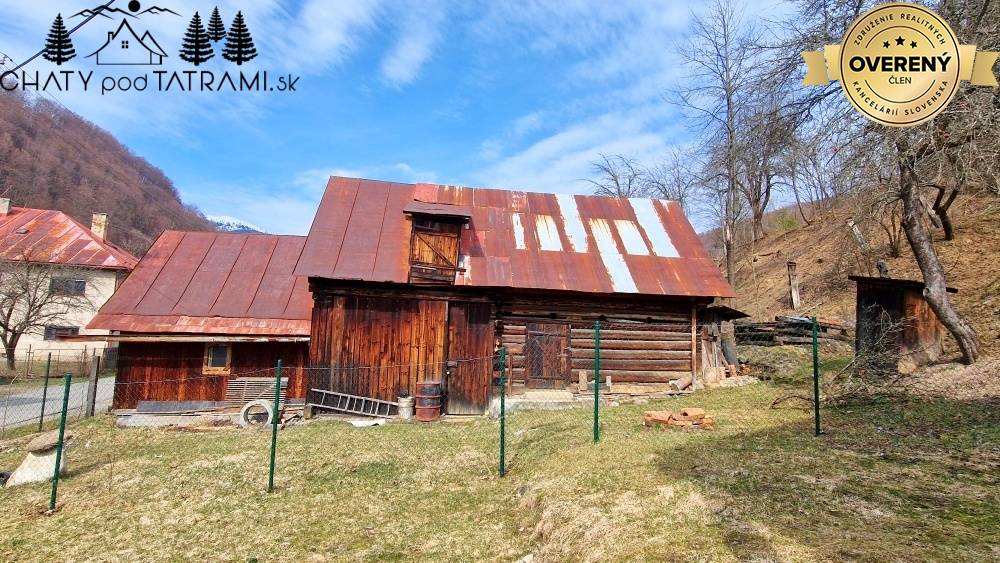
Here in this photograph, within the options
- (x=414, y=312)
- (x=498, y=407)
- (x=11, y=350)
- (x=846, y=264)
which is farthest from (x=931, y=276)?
(x=11, y=350)

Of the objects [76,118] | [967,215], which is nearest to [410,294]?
[967,215]

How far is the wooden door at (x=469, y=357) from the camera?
1465cm

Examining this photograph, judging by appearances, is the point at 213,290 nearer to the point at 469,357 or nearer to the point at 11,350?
the point at 469,357

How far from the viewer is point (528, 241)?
16.9 meters

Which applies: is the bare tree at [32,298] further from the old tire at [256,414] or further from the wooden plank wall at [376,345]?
the wooden plank wall at [376,345]

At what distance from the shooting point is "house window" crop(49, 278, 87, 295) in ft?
90.3

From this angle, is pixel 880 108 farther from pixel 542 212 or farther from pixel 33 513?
pixel 33 513

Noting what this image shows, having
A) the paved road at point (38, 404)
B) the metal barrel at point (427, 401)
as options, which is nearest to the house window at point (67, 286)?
the paved road at point (38, 404)

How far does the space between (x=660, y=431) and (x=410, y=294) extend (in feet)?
25.8

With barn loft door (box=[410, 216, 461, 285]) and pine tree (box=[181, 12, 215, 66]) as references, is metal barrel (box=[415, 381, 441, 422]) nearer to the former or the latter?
barn loft door (box=[410, 216, 461, 285])

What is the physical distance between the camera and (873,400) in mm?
10438

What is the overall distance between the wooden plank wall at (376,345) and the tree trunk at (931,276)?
11600 millimetres

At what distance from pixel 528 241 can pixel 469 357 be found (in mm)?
4477

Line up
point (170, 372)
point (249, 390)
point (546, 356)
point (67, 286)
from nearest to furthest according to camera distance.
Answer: point (170, 372)
point (249, 390)
point (546, 356)
point (67, 286)
